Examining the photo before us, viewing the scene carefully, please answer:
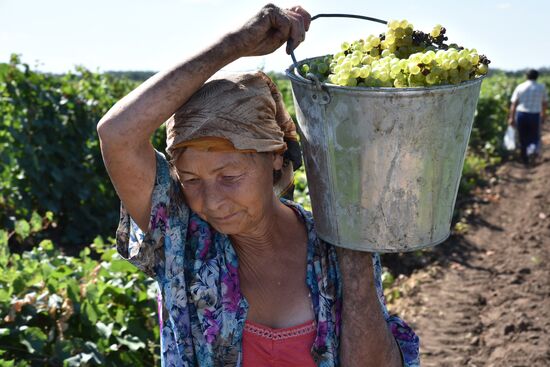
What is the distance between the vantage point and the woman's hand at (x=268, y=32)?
5.58 ft

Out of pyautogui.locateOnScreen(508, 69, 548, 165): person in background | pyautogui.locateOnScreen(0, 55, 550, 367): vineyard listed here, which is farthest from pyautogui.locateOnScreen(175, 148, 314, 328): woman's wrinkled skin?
→ pyautogui.locateOnScreen(508, 69, 548, 165): person in background

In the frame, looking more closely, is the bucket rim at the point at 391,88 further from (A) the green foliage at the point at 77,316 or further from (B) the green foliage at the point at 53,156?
(B) the green foliage at the point at 53,156

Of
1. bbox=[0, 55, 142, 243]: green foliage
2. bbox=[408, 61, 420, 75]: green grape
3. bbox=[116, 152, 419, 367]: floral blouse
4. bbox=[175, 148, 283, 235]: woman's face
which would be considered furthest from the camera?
bbox=[0, 55, 142, 243]: green foliage

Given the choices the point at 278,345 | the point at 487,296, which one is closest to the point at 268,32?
the point at 278,345

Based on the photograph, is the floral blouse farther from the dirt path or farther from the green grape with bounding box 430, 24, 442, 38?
the dirt path

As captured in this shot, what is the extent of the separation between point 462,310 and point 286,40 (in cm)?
400

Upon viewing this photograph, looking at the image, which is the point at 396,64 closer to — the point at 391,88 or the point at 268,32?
the point at 391,88

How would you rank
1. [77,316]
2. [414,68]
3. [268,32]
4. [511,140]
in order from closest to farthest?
[414,68] → [268,32] → [77,316] → [511,140]

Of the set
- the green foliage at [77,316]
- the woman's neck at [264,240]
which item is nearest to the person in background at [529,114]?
the green foliage at [77,316]

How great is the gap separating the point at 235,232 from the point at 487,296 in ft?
13.7

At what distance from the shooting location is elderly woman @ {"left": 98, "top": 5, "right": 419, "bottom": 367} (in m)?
1.71

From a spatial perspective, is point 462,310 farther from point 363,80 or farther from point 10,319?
point 363,80

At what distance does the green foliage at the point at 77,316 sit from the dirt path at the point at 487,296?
2039 millimetres

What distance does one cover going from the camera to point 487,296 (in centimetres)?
557
